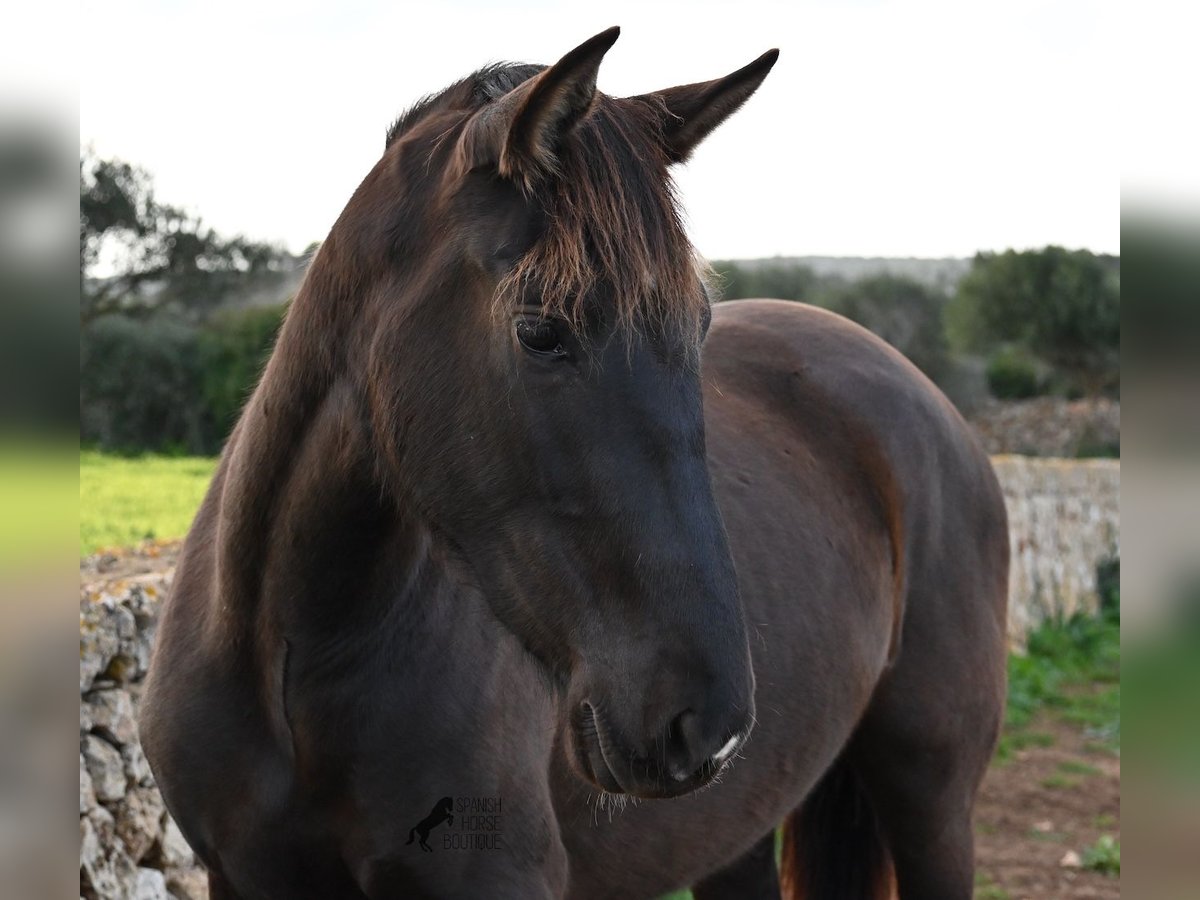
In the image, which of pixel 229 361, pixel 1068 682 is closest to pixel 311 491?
pixel 1068 682

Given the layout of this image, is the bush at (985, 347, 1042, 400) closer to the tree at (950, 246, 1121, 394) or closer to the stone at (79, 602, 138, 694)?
the tree at (950, 246, 1121, 394)

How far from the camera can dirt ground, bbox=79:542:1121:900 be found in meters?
5.42

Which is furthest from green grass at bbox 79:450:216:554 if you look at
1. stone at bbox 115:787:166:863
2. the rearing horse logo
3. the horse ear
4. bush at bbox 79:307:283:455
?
bush at bbox 79:307:283:455

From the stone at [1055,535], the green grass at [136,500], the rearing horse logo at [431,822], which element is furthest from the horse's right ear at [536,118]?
the stone at [1055,535]

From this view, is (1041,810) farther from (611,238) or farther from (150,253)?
(150,253)

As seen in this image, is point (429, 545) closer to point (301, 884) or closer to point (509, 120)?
point (301, 884)

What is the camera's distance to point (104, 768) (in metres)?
3.74

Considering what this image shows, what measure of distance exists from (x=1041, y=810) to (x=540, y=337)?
6137 mm

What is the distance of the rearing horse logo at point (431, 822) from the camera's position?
6.92ft

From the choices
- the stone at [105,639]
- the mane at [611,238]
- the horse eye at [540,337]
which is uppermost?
the mane at [611,238]

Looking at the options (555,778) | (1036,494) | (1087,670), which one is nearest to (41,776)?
(555,778)

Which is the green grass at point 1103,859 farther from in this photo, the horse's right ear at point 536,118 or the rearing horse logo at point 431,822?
the horse's right ear at point 536,118

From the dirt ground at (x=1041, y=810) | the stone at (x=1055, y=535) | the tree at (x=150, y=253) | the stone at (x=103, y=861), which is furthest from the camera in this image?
the tree at (x=150, y=253)

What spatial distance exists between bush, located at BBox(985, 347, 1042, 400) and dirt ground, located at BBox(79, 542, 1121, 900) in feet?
73.1
